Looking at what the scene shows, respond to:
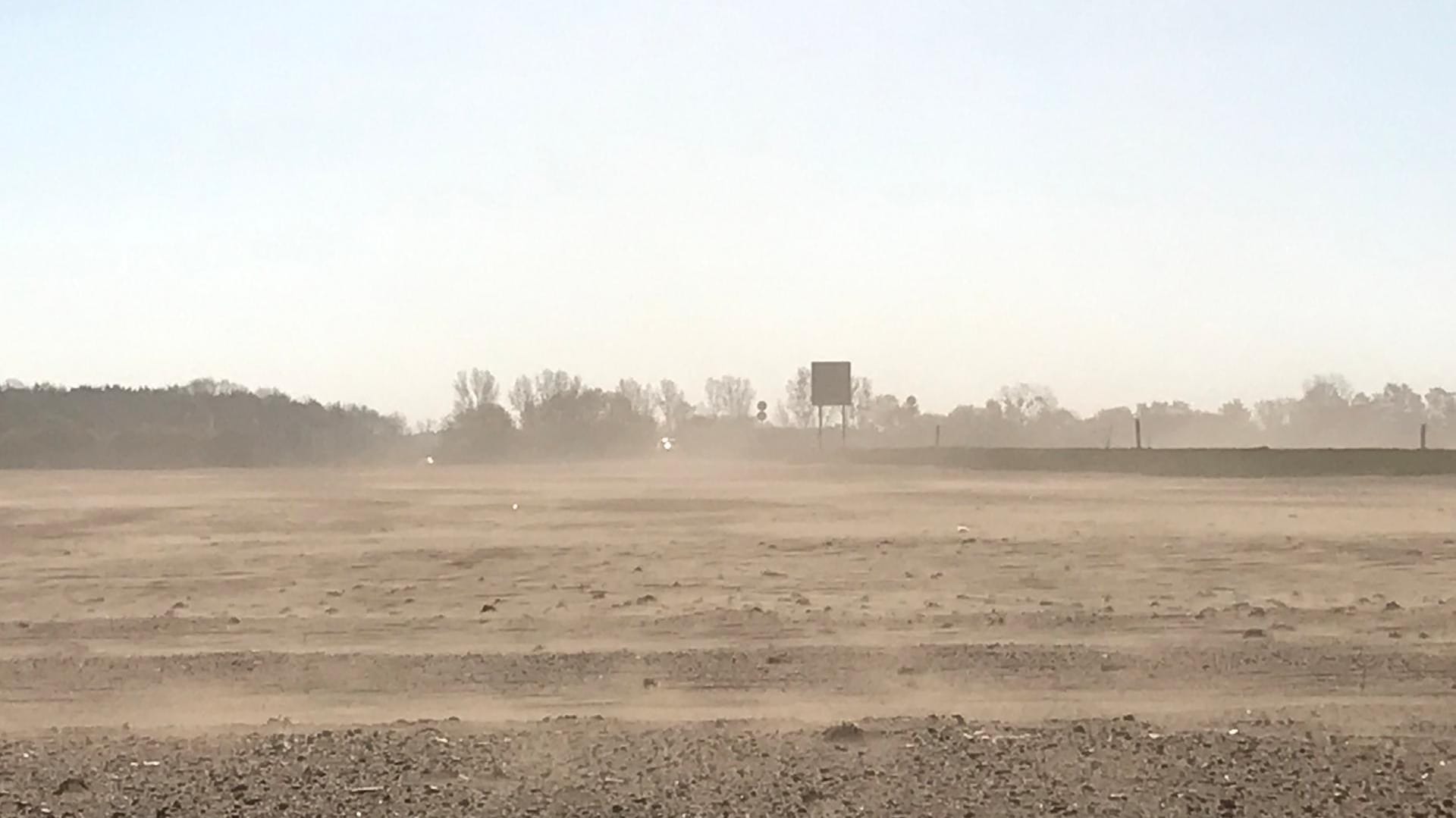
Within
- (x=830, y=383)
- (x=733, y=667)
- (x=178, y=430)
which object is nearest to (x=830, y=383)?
(x=830, y=383)

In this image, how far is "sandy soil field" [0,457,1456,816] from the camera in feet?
23.9

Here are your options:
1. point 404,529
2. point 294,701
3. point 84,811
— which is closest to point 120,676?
point 294,701

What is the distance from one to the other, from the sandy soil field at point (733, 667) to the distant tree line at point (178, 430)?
53201 mm

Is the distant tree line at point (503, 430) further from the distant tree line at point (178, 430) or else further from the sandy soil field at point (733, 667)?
the sandy soil field at point (733, 667)

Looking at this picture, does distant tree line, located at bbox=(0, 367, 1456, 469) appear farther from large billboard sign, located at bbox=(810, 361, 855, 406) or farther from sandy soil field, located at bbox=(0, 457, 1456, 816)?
sandy soil field, located at bbox=(0, 457, 1456, 816)

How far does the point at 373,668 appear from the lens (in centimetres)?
1106

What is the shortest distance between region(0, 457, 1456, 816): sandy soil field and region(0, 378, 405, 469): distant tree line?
53.2 metres

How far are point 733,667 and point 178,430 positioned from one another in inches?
3050

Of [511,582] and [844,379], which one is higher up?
[844,379]

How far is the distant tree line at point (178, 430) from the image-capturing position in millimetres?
73562

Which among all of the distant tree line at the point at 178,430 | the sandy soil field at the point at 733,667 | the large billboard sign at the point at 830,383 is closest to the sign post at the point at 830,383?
the large billboard sign at the point at 830,383

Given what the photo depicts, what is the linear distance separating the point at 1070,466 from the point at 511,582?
1314 inches

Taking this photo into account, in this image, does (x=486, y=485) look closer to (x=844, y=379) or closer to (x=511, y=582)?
(x=511, y=582)

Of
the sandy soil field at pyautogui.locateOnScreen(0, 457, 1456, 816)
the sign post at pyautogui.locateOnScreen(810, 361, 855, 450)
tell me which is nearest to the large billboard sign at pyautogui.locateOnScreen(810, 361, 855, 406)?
the sign post at pyautogui.locateOnScreen(810, 361, 855, 450)
